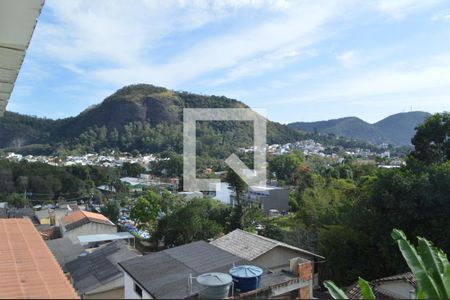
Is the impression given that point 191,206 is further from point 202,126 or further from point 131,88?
point 131,88

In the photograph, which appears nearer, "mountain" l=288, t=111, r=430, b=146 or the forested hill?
the forested hill

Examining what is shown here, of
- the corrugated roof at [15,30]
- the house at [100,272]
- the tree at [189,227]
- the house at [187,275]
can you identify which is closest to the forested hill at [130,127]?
the tree at [189,227]

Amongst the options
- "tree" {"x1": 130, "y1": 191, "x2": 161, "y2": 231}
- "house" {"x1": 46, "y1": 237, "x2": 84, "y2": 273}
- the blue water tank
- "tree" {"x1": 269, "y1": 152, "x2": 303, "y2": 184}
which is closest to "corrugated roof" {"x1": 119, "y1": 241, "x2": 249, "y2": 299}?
the blue water tank

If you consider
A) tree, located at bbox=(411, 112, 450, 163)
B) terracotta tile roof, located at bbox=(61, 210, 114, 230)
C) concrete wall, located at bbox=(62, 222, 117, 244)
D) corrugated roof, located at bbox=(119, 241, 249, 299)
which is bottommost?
concrete wall, located at bbox=(62, 222, 117, 244)

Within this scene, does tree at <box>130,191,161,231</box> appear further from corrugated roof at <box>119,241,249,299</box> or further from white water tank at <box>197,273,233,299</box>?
white water tank at <box>197,273,233,299</box>

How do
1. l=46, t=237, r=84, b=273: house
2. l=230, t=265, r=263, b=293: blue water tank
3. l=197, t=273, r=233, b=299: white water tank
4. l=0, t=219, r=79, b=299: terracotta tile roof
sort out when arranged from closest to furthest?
1. l=0, t=219, r=79, b=299: terracotta tile roof
2. l=197, t=273, r=233, b=299: white water tank
3. l=230, t=265, r=263, b=293: blue water tank
4. l=46, t=237, r=84, b=273: house

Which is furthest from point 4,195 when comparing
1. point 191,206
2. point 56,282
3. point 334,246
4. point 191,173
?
point 56,282

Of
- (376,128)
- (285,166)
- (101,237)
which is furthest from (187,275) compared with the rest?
(376,128)

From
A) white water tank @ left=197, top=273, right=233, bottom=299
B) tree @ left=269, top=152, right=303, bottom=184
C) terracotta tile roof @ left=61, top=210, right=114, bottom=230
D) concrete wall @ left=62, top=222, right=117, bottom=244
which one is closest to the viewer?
white water tank @ left=197, top=273, right=233, bottom=299
